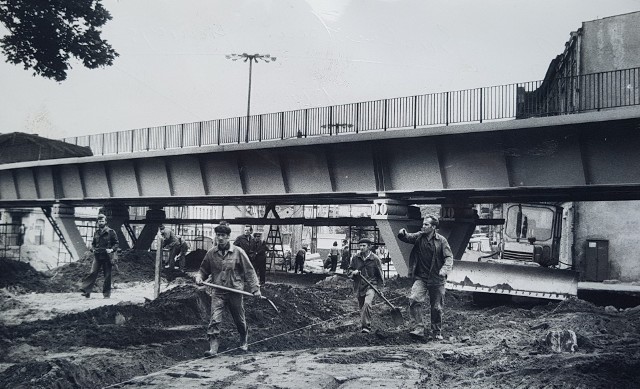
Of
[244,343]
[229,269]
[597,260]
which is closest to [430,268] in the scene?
[244,343]

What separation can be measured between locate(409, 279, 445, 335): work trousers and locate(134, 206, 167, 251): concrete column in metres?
18.6

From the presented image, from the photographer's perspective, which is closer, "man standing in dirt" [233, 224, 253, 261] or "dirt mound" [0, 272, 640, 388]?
"dirt mound" [0, 272, 640, 388]

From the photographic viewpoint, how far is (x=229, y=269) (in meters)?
9.05

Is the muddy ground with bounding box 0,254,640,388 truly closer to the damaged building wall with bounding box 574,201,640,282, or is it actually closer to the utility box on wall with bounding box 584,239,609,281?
A: the utility box on wall with bounding box 584,239,609,281

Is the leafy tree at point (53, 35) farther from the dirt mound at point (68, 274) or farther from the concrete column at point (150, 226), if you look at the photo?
the concrete column at point (150, 226)

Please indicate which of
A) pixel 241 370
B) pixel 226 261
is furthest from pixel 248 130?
pixel 241 370

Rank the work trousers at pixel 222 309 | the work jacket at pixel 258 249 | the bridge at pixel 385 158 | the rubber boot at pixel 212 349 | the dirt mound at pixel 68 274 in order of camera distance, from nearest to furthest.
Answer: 1. the rubber boot at pixel 212 349
2. the work trousers at pixel 222 309
3. the bridge at pixel 385 158
4. the dirt mound at pixel 68 274
5. the work jacket at pixel 258 249

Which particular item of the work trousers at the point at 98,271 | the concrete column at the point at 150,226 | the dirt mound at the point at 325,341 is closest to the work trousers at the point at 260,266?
the work trousers at the point at 98,271

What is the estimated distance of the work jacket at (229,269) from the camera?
29.6 feet

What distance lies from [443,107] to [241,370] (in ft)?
34.8

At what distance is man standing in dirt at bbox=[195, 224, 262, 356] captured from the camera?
8945 millimetres

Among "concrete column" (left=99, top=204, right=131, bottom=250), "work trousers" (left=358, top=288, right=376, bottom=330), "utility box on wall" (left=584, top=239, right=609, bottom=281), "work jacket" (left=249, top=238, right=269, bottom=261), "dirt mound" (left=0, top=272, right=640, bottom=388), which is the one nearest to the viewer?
"dirt mound" (left=0, top=272, right=640, bottom=388)

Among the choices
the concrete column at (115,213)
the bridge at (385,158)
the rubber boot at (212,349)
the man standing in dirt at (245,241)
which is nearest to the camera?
the rubber boot at (212,349)

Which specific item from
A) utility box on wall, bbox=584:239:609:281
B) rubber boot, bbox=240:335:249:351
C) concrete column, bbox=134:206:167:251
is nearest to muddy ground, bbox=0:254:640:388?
rubber boot, bbox=240:335:249:351
